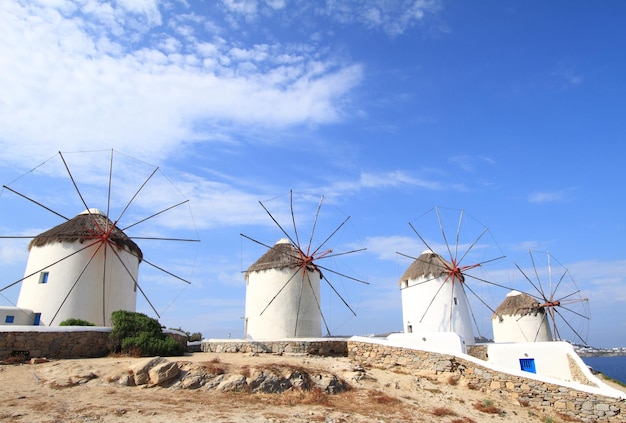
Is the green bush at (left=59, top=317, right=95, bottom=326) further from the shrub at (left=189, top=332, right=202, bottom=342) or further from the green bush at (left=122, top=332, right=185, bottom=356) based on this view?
the shrub at (left=189, top=332, right=202, bottom=342)

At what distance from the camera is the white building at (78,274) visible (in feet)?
61.8

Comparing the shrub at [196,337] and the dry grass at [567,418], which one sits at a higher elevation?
the shrub at [196,337]

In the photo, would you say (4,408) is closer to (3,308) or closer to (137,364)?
(137,364)

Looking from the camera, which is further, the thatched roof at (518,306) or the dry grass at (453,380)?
the thatched roof at (518,306)

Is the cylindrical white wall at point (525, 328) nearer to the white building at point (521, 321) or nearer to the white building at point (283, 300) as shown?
the white building at point (521, 321)

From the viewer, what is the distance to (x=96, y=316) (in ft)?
63.7

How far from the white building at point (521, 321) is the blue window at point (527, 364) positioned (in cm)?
1346

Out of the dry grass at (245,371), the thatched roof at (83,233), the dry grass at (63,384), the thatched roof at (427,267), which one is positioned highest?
the thatched roof at (83,233)

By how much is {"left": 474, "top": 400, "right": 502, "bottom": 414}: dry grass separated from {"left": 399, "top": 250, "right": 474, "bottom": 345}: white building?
34.6 feet

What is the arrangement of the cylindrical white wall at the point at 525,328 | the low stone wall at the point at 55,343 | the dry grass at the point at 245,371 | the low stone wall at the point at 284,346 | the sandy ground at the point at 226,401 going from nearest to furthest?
1. the sandy ground at the point at 226,401
2. the dry grass at the point at 245,371
3. the low stone wall at the point at 55,343
4. the low stone wall at the point at 284,346
5. the cylindrical white wall at the point at 525,328

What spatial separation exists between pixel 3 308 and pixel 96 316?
138 inches

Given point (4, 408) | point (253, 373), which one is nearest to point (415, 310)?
point (253, 373)

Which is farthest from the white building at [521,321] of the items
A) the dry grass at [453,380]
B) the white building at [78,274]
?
the white building at [78,274]

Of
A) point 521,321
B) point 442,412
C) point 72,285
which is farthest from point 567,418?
point 521,321
